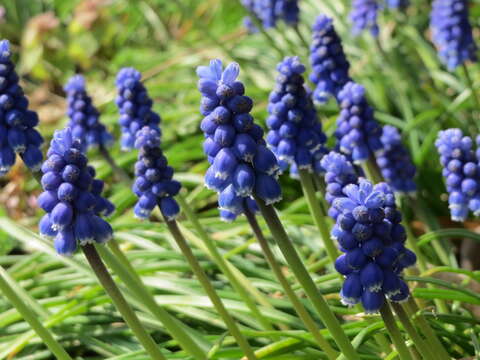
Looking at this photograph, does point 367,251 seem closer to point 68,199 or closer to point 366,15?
point 68,199

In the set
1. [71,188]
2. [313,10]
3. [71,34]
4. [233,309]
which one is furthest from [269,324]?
[71,34]

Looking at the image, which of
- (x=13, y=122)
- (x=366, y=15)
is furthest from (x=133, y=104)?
(x=366, y=15)

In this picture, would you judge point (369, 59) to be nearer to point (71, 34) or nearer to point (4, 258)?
point (4, 258)

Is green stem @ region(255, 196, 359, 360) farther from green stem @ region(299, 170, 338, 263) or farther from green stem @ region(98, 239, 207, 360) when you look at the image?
green stem @ region(299, 170, 338, 263)

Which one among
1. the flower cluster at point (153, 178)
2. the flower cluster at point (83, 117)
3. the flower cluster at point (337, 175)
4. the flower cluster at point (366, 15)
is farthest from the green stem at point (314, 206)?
the flower cluster at point (366, 15)

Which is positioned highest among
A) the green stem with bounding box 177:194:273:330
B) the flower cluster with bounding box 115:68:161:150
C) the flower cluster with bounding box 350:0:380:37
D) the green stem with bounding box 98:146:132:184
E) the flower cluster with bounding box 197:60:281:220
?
the flower cluster with bounding box 350:0:380:37

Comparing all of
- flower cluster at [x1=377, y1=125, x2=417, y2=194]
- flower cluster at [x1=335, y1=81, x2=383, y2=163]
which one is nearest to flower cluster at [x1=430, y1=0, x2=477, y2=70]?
flower cluster at [x1=377, y1=125, x2=417, y2=194]

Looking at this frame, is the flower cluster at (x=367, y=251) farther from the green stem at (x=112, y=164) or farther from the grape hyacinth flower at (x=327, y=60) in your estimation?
the green stem at (x=112, y=164)
